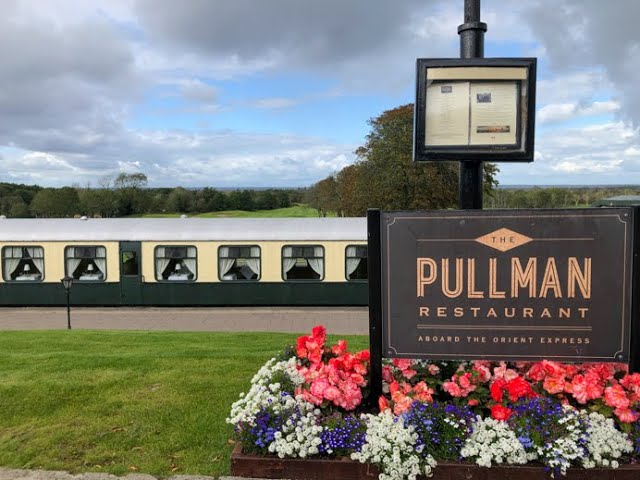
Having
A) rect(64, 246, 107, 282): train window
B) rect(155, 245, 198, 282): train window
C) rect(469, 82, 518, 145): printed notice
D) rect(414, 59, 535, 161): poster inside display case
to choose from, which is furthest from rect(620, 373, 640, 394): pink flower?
rect(64, 246, 107, 282): train window

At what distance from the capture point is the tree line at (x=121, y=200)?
50344mm

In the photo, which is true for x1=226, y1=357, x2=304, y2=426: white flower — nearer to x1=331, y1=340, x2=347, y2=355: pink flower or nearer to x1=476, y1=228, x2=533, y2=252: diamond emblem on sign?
x1=331, y1=340, x2=347, y2=355: pink flower

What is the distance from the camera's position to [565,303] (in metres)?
4.64

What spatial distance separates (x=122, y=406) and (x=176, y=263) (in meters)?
11.4

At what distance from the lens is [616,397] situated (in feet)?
13.9

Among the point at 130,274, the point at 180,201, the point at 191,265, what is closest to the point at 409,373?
the point at 191,265

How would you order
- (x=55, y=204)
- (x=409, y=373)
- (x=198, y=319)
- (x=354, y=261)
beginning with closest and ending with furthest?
(x=409, y=373) < (x=198, y=319) < (x=354, y=261) < (x=55, y=204)

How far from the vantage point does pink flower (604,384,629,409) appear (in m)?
4.19

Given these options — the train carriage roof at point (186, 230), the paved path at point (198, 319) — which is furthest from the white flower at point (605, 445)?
the train carriage roof at point (186, 230)

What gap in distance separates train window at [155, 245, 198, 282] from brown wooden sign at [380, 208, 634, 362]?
41.6 feet

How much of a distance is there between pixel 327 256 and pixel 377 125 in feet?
71.7

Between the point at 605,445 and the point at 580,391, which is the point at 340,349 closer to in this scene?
the point at 580,391

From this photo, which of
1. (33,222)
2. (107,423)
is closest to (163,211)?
(33,222)

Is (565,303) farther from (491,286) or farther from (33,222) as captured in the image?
(33,222)
